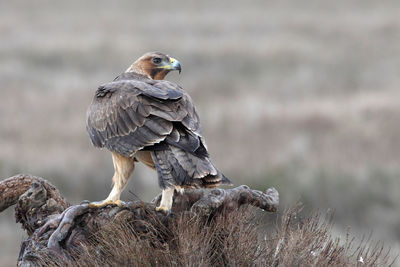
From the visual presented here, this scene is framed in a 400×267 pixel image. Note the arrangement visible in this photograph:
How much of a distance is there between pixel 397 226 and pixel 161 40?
18.9 metres

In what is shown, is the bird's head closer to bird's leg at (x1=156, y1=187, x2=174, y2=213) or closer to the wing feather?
the wing feather

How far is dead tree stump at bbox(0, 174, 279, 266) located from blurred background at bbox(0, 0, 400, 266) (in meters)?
1.36

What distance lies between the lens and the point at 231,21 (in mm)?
39469

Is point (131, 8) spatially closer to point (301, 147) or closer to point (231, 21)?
point (231, 21)

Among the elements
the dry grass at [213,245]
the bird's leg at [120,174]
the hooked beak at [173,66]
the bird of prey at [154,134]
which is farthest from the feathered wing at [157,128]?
the hooked beak at [173,66]

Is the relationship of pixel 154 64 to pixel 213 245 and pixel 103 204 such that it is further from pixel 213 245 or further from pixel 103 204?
pixel 213 245

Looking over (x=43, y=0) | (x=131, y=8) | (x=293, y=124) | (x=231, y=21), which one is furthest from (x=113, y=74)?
(x=43, y=0)

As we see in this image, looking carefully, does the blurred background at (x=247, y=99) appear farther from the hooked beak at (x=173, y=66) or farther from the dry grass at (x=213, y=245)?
the hooked beak at (x=173, y=66)

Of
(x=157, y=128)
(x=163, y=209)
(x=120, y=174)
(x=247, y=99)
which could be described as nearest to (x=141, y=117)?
(x=157, y=128)

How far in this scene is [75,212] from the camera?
463cm

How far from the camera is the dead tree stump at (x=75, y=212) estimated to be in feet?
15.0

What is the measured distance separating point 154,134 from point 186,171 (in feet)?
1.37

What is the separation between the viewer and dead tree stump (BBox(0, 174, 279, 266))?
4.57 m

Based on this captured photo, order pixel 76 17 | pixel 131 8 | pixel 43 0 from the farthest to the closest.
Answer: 1. pixel 43 0
2. pixel 131 8
3. pixel 76 17
